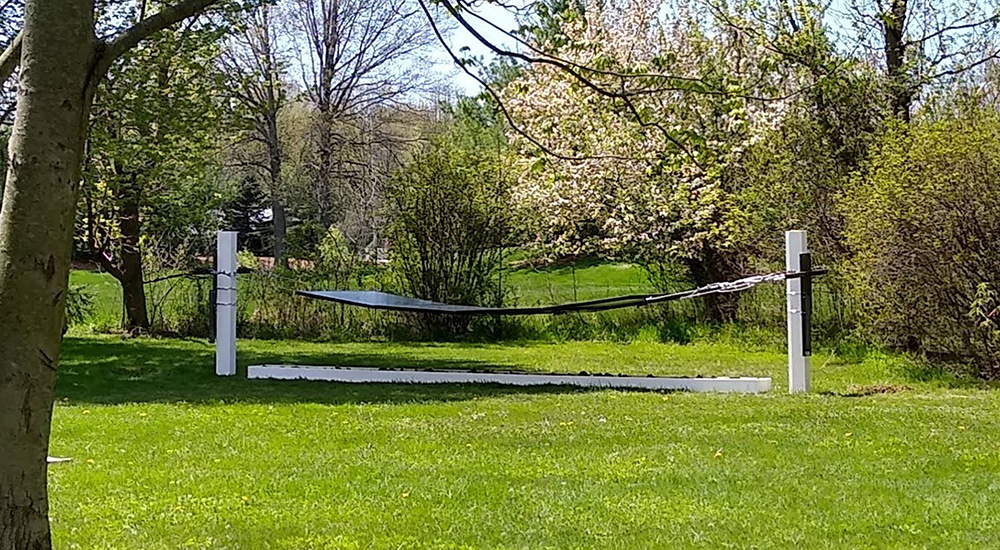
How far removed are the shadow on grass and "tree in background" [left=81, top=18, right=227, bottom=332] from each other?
1949 mm

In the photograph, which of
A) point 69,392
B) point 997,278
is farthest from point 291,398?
point 997,278

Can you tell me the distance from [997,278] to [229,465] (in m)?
6.71

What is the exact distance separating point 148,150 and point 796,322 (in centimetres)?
753

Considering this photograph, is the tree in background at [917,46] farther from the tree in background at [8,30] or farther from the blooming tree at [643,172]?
the tree in background at [8,30]

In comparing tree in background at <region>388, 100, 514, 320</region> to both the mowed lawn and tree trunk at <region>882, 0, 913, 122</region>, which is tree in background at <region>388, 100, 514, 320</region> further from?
the mowed lawn

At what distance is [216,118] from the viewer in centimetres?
1367

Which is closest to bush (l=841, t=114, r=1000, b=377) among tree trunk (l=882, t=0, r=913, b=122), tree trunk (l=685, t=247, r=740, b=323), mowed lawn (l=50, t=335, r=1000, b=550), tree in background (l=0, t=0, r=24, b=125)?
mowed lawn (l=50, t=335, r=1000, b=550)

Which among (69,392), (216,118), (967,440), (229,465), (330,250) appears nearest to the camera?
(229,465)

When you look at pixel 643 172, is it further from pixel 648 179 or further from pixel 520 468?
pixel 520 468

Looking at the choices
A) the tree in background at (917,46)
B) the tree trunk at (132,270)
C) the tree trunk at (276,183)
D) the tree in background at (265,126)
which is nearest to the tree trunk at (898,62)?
the tree in background at (917,46)

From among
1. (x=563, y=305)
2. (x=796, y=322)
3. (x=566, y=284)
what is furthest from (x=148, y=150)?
(x=566, y=284)

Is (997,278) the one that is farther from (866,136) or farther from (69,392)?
(69,392)

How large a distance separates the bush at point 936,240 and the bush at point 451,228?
255 inches

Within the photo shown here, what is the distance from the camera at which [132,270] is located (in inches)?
605
